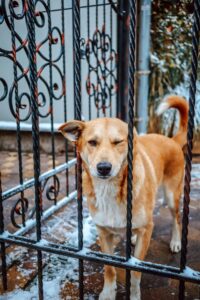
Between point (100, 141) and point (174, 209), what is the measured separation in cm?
108

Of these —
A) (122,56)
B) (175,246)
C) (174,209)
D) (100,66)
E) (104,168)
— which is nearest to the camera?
(104,168)

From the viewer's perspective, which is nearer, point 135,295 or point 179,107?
point 135,295

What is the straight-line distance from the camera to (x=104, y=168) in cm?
201

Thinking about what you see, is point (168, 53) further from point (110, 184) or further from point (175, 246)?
point (110, 184)

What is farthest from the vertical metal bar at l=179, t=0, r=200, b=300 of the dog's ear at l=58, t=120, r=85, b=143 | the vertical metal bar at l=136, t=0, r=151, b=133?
the vertical metal bar at l=136, t=0, r=151, b=133

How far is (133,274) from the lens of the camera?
220 cm

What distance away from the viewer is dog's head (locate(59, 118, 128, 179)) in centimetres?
206

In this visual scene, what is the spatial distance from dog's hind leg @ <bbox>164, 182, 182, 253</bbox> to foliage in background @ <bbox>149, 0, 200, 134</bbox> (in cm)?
260

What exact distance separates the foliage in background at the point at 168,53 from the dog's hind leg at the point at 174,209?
2.60m

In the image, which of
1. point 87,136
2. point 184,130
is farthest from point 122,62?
point 87,136

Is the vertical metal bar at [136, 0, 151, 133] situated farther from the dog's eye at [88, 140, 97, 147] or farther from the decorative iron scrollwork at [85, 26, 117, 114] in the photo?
the dog's eye at [88, 140, 97, 147]

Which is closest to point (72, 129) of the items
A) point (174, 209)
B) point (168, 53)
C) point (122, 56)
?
point (174, 209)

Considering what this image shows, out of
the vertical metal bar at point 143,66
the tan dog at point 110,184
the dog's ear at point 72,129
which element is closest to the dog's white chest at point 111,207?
the tan dog at point 110,184

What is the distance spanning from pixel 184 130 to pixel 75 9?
190 cm
